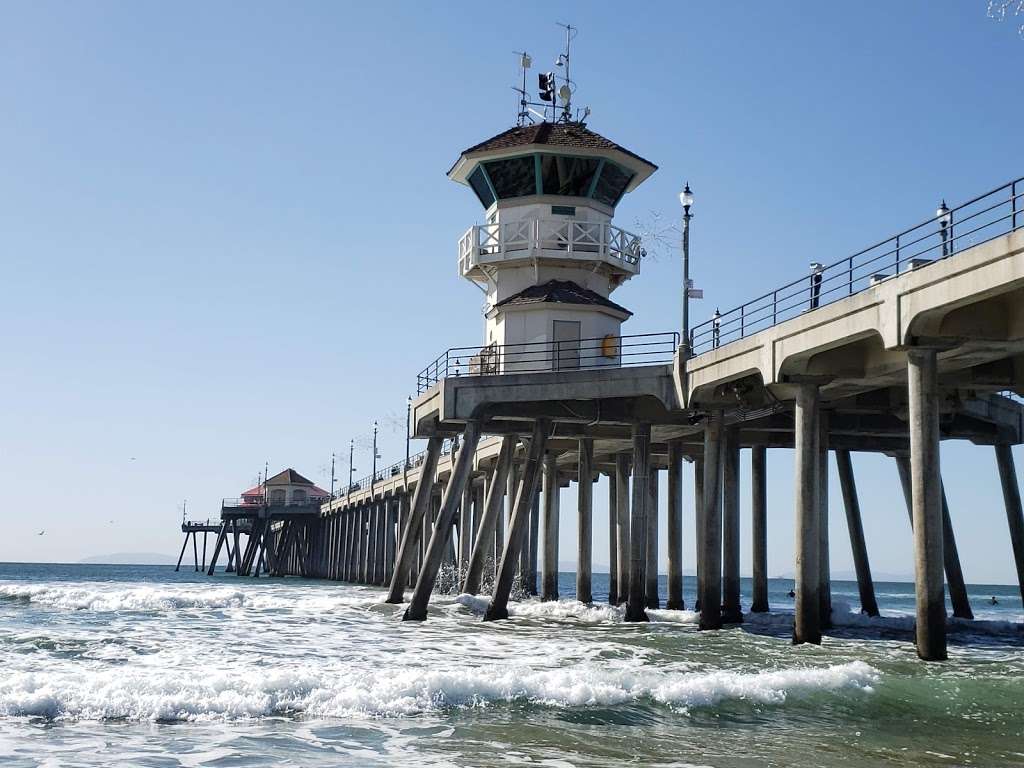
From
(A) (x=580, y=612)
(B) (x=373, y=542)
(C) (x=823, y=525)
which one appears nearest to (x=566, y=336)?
(A) (x=580, y=612)

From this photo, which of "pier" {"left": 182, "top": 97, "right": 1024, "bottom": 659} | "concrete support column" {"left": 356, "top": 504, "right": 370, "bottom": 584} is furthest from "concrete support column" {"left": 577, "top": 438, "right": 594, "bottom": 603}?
"concrete support column" {"left": 356, "top": 504, "right": 370, "bottom": 584}

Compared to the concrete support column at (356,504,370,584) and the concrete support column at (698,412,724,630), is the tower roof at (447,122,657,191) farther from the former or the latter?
the concrete support column at (356,504,370,584)

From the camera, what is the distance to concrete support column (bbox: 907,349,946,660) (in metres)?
19.4

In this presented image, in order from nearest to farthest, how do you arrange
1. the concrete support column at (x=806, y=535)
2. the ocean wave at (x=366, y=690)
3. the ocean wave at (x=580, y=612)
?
the ocean wave at (x=366, y=690) → the concrete support column at (x=806, y=535) → the ocean wave at (x=580, y=612)

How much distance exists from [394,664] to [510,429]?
15.4m

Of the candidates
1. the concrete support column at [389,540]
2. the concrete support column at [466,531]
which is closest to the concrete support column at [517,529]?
the concrete support column at [466,531]

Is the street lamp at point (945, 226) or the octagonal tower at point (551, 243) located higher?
the octagonal tower at point (551, 243)

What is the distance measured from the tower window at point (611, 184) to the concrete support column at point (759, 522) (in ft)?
30.6

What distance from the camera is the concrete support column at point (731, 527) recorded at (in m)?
29.4

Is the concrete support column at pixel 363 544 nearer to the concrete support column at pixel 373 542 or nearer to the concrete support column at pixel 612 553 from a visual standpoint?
the concrete support column at pixel 373 542

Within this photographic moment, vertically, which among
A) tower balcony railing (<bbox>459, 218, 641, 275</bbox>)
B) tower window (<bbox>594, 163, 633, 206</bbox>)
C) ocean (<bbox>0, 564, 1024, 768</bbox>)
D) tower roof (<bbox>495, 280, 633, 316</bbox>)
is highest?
tower window (<bbox>594, 163, 633, 206</bbox>)

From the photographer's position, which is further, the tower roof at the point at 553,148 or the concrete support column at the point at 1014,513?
the tower roof at the point at 553,148

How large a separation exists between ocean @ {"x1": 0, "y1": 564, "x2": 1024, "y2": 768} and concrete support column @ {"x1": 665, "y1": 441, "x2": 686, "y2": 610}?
1185 cm

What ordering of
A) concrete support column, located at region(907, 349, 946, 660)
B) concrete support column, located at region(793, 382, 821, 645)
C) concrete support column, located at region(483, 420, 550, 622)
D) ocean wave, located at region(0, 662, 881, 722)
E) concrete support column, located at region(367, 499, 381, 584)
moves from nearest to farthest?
ocean wave, located at region(0, 662, 881, 722) < concrete support column, located at region(907, 349, 946, 660) < concrete support column, located at region(793, 382, 821, 645) < concrete support column, located at region(483, 420, 550, 622) < concrete support column, located at region(367, 499, 381, 584)
